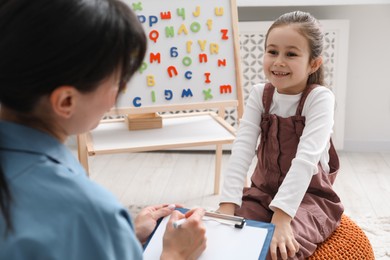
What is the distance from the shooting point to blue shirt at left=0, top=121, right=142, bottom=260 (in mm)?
526

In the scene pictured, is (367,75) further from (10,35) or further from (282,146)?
(10,35)

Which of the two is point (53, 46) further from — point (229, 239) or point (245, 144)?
point (245, 144)

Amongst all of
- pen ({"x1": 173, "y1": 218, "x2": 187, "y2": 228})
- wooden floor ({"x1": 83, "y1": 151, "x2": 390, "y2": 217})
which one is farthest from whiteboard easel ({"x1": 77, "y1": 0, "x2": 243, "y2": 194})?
pen ({"x1": 173, "y1": 218, "x2": 187, "y2": 228})

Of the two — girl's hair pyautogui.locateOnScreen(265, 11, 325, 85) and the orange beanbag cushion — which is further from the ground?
girl's hair pyautogui.locateOnScreen(265, 11, 325, 85)

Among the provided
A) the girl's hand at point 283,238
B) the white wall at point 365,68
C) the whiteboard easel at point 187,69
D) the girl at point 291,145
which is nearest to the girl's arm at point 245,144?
the girl at point 291,145

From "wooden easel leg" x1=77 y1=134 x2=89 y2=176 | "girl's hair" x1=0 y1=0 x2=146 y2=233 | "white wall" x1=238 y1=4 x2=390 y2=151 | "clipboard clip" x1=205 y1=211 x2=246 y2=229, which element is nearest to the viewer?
"girl's hair" x1=0 y1=0 x2=146 y2=233

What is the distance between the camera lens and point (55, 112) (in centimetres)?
58

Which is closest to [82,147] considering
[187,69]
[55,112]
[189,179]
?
[187,69]

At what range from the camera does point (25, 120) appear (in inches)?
23.4

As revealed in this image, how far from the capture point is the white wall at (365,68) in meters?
2.52

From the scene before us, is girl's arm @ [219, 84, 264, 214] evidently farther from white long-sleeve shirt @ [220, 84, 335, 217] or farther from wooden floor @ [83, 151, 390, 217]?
wooden floor @ [83, 151, 390, 217]

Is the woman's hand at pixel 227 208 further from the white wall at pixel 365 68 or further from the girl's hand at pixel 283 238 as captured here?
the white wall at pixel 365 68

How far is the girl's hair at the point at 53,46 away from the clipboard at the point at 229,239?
1.50ft

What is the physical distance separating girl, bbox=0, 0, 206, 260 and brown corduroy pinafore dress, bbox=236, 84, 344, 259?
2.13 feet
